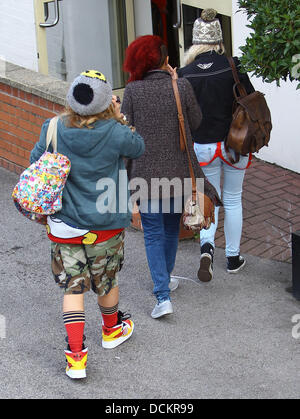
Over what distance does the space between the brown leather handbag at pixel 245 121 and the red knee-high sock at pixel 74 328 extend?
1.58 m

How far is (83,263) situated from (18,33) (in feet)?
13.6

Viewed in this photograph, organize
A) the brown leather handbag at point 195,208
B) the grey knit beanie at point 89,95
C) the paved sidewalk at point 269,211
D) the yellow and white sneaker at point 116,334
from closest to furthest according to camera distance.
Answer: the grey knit beanie at point 89,95, the yellow and white sneaker at point 116,334, the brown leather handbag at point 195,208, the paved sidewalk at point 269,211

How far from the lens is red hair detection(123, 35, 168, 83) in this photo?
450 centimetres

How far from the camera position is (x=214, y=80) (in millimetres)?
5000

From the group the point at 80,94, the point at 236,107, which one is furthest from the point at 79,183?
the point at 236,107

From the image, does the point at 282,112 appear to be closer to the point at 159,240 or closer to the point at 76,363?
the point at 159,240

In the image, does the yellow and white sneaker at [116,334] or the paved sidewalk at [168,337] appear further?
the yellow and white sneaker at [116,334]

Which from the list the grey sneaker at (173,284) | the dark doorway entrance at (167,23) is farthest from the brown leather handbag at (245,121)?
the dark doorway entrance at (167,23)

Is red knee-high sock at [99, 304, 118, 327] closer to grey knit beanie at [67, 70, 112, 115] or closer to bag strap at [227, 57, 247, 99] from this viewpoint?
grey knit beanie at [67, 70, 112, 115]

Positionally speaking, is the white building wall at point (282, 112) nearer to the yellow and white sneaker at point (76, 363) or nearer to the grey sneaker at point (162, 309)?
the grey sneaker at point (162, 309)

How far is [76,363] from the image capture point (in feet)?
13.9

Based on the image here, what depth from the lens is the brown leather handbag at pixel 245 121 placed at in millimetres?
5008

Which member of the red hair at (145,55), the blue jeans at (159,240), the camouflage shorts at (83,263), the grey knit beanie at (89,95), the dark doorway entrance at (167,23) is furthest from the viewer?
the dark doorway entrance at (167,23)
